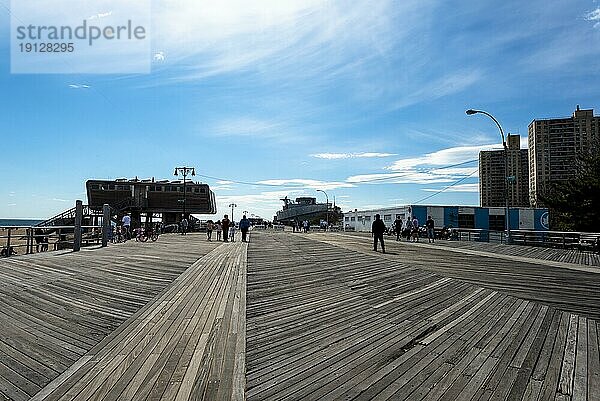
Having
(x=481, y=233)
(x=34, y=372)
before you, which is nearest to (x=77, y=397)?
(x=34, y=372)

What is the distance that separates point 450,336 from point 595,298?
14.8 ft

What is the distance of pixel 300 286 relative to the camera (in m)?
9.11

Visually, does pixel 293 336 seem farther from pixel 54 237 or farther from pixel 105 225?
pixel 105 225

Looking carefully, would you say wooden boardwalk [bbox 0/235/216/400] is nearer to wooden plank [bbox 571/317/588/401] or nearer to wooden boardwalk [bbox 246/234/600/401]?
wooden boardwalk [bbox 246/234/600/401]

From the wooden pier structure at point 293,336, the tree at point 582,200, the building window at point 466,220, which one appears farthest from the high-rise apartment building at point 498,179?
the wooden pier structure at point 293,336

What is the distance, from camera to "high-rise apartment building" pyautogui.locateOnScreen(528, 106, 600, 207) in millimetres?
52625

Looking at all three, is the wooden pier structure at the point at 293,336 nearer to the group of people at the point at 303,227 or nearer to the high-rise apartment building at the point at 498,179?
the group of people at the point at 303,227

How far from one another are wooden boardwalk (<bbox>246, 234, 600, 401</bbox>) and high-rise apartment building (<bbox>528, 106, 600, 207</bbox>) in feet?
164

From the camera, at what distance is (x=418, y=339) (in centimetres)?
561

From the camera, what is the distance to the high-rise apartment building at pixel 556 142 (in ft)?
173

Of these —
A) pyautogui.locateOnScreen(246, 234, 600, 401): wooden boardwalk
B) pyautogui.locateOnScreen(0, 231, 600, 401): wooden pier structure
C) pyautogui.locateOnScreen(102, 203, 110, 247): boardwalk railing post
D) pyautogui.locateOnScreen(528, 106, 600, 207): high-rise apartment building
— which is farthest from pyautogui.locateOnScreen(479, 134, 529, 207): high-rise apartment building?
pyautogui.locateOnScreen(246, 234, 600, 401): wooden boardwalk

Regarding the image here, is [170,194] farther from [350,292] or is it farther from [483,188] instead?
[350,292]

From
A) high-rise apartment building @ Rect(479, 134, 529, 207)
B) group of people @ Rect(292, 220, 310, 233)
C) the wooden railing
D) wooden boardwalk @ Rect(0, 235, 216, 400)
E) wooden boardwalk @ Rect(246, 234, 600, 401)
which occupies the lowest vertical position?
group of people @ Rect(292, 220, 310, 233)

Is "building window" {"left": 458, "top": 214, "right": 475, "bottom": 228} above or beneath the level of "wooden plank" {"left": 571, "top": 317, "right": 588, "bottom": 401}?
above
